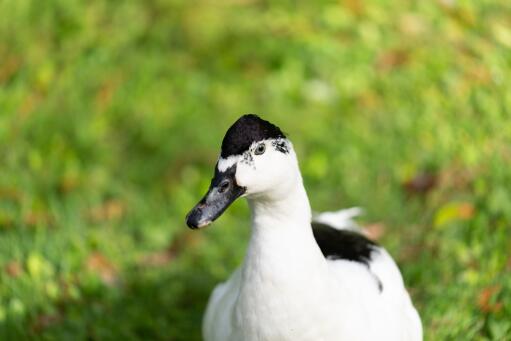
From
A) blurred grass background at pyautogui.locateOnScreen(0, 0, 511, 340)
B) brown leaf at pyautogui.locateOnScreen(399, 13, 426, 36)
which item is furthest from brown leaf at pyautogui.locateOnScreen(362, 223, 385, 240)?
brown leaf at pyautogui.locateOnScreen(399, 13, 426, 36)

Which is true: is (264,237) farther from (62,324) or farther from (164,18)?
(164,18)

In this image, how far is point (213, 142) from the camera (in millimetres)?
5492

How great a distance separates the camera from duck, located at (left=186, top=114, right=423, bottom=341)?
2604 millimetres

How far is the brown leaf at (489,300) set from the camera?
3631mm

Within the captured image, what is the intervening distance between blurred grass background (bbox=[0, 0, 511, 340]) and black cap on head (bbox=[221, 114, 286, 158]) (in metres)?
1.45

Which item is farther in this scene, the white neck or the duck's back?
the duck's back

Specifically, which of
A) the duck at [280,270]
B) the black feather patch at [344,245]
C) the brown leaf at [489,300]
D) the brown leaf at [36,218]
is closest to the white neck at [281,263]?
the duck at [280,270]

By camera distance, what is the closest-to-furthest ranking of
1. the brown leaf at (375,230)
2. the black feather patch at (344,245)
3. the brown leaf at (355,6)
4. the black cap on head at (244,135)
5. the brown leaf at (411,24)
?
the black cap on head at (244,135)
the black feather patch at (344,245)
the brown leaf at (375,230)
the brown leaf at (411,24)
the brown leaf at (355,6)

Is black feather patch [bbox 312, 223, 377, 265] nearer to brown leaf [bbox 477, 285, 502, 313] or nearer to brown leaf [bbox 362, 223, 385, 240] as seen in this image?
brown leaf [bbox 477, 285, 502, 313]

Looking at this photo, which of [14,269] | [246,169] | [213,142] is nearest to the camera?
[246,169]

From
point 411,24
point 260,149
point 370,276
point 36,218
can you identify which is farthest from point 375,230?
point 260,149

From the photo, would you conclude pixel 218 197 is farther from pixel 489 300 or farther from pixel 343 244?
pixel 489 300

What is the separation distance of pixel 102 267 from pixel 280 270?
1988 millimetres

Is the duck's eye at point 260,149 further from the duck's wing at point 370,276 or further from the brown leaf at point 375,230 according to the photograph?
the brown leaf at point 375,230
